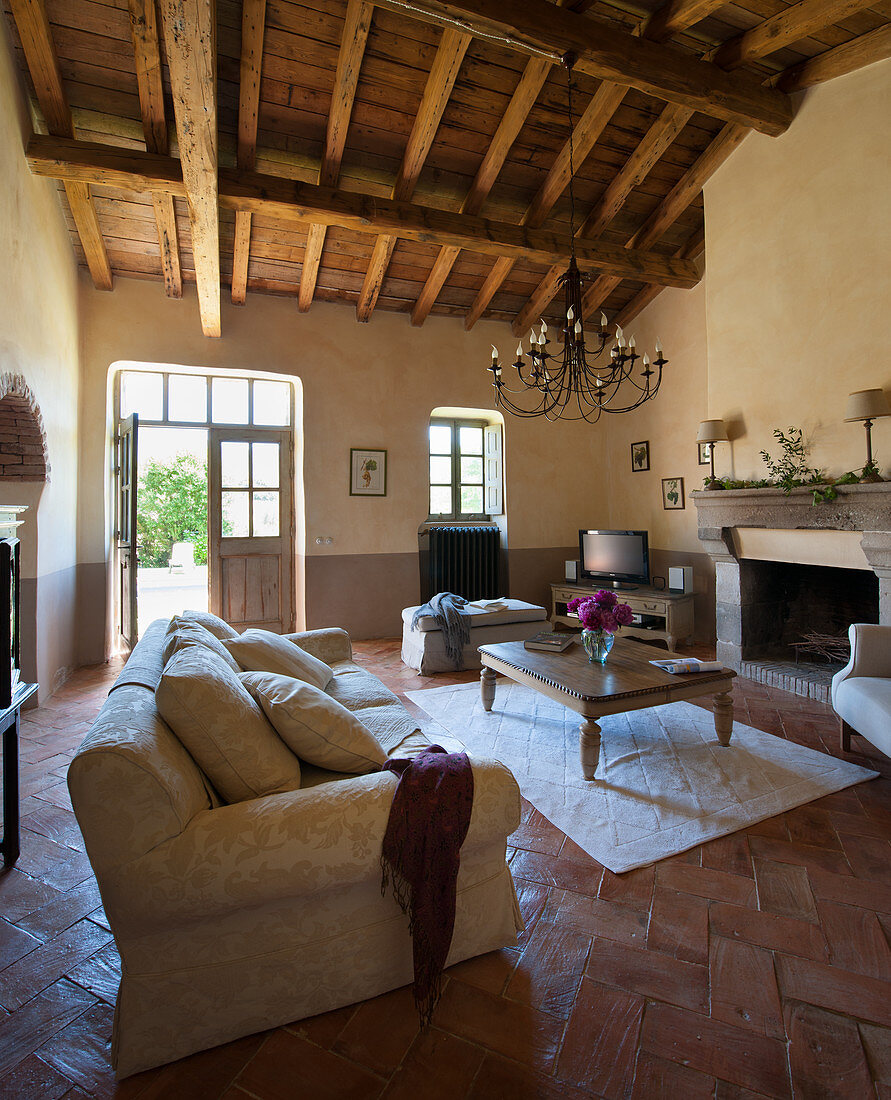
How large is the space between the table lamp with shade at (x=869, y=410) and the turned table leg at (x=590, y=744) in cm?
237

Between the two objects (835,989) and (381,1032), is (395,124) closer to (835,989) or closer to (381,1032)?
(381,1032)

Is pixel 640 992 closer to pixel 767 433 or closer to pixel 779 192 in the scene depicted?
pixel 767 433

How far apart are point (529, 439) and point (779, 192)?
2977 millimetres

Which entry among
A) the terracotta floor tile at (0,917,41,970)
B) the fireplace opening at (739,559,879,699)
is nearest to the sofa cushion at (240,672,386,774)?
the terracotta floor tile at (0,917,41,970)

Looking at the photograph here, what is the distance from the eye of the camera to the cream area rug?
2238mm

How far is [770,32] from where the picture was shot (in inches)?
135

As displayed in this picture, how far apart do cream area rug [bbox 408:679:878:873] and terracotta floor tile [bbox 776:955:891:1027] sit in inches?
21.4

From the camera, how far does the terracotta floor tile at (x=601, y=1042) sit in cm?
125

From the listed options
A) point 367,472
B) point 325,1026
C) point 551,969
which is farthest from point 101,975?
point 367,472

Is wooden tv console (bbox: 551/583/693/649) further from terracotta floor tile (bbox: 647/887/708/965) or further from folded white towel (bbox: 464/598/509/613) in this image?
terracotta floor tile (bbox: 647/887/708/965)

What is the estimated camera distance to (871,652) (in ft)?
9.20

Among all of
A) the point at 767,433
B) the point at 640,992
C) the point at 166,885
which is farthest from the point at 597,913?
the point at 767,433

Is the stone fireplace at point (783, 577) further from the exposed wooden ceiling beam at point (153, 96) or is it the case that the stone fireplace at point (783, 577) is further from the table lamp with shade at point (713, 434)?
the exposed wooden ceiling beam at point (153, 96)

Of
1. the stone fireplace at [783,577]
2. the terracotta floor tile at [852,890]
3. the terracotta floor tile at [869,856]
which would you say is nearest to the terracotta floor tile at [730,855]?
the terracotta floor tile at [852,890]
